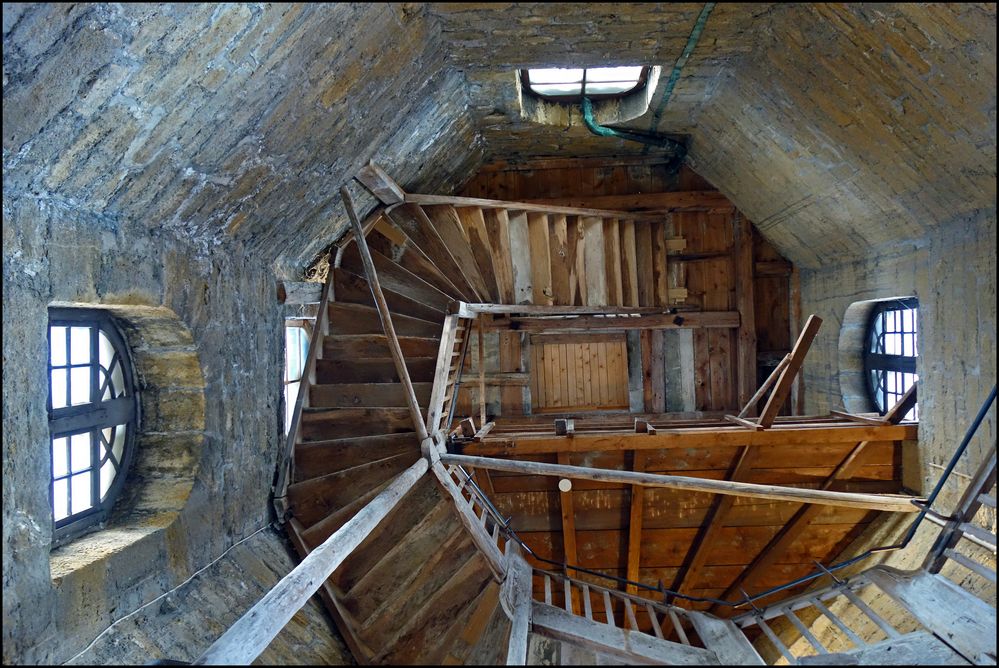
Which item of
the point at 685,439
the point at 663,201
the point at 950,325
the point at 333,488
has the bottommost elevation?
the point at 333,488

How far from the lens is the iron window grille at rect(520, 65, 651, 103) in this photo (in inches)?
245

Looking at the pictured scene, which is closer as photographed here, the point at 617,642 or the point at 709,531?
the point at 617,642

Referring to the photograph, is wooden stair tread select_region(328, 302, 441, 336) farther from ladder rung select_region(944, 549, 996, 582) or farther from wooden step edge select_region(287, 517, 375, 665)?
ladder rung select_region(944, 549, 996, 582)

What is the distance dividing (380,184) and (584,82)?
2.46 metres

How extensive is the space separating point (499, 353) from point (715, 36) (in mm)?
4599

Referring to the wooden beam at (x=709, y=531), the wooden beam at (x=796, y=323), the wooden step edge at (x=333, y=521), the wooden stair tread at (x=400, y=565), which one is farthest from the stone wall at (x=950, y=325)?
the wooden step edge at (x=333, y=521)

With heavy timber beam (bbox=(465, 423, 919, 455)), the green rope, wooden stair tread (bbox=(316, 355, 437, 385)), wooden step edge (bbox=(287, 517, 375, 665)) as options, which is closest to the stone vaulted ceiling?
the green rope

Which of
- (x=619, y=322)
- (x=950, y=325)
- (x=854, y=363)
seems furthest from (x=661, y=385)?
(x=950, y=325)

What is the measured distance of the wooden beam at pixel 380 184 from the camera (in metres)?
5.10

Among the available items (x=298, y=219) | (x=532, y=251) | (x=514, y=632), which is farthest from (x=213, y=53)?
(x=532, y=251)

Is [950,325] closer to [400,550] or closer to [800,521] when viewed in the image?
[800,521]

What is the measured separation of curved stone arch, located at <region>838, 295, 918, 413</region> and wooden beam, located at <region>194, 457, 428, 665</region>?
17.5ft

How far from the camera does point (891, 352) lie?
248 inches

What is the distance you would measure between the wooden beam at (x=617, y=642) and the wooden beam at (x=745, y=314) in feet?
13.8
